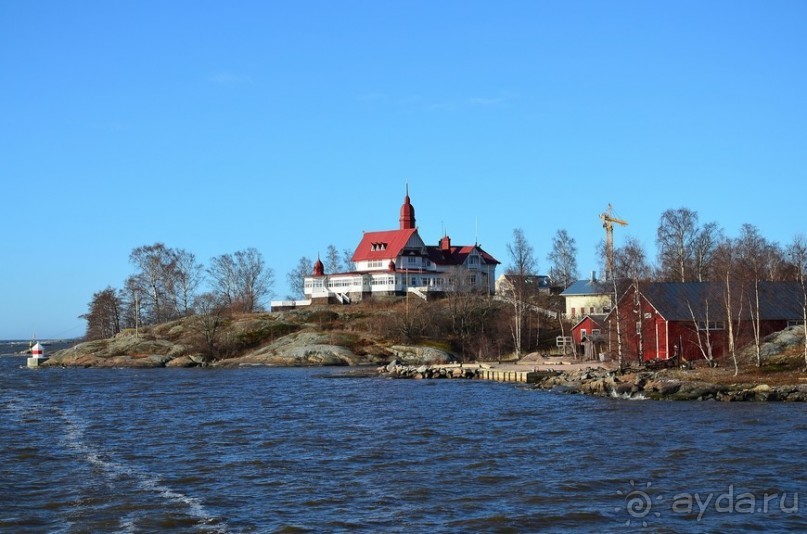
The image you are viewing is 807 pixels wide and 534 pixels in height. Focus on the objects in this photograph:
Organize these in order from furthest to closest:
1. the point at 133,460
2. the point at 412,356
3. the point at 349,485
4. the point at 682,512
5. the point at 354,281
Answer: the point at 354,281
the point at 412,356
the point at 133,460
the point at 349,485
the point at 682,512

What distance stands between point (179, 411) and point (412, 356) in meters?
38.1

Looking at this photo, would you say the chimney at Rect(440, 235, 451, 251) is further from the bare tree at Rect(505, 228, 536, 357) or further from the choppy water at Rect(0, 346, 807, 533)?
the choppy water at Rect(0, 346, 807, 533)

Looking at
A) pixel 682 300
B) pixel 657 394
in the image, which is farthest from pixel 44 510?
pixel 682 300

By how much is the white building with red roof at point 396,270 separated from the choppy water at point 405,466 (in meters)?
57.7

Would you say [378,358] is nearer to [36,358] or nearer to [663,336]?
[663,336]

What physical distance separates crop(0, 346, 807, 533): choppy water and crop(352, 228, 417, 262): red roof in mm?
59646

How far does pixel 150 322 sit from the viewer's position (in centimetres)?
11775

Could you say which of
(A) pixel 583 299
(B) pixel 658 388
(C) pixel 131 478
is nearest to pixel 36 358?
(A) pixel 583 299

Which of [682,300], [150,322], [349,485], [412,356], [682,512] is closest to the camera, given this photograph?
[682,512]

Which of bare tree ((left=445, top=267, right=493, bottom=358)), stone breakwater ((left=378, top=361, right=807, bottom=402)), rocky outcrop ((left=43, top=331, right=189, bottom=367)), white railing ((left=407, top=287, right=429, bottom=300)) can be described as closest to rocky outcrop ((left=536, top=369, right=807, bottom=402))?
stone breakwater ((left=378, top=361, right=807, bottom=402))

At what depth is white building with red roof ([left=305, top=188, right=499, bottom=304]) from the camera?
4011 inches

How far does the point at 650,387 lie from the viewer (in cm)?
4184

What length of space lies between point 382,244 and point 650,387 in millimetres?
65653

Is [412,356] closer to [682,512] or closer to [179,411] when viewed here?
[179,411]
